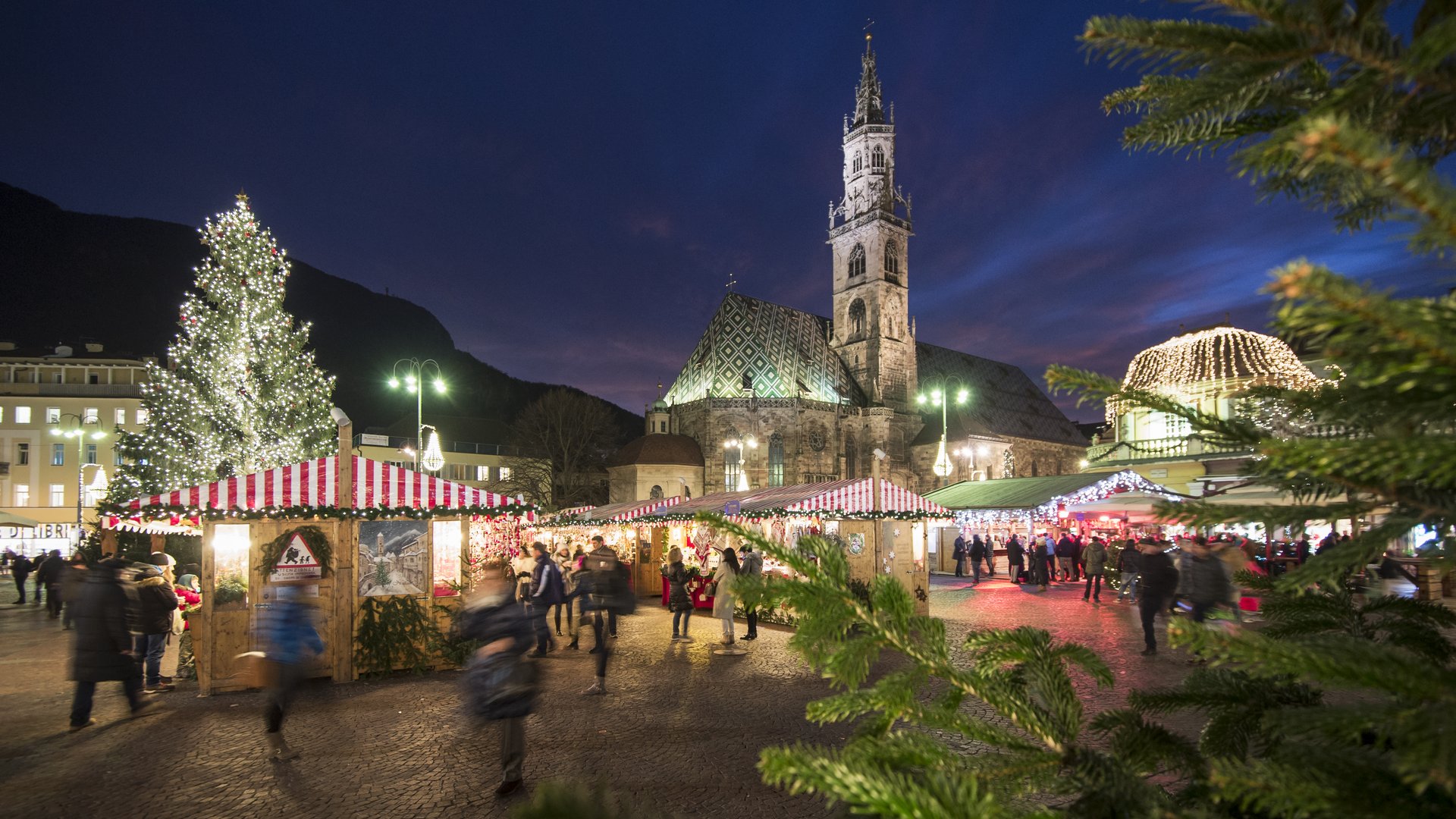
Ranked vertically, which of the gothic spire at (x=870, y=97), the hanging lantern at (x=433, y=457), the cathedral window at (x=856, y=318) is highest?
the gothic spire at (x=870, y=97)

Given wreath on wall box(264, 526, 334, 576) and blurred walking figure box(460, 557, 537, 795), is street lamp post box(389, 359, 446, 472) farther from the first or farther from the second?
blurred walking figure box(460, 557, 537, 795)

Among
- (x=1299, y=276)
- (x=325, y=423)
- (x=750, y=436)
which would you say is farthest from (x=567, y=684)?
(x=750, y=436)

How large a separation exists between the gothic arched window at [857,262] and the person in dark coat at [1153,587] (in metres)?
44.2

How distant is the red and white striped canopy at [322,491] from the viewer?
9.54 meters

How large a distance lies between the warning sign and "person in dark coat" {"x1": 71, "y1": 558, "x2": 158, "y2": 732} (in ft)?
5.44

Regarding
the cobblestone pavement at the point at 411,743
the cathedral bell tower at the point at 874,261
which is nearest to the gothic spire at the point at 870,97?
the cathedral bell tower at the point at 874,261

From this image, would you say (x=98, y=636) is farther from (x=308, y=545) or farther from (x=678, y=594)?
(x=678, y=594)

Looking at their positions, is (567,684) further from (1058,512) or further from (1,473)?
(1,473)

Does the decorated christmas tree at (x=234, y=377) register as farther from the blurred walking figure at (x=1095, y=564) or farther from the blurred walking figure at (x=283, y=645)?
the blurred walking figure at (x=1095, y=564)

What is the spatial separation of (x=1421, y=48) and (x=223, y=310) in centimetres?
2559

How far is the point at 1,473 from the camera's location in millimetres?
37656

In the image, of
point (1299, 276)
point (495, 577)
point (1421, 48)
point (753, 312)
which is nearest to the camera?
point (1299, 276)

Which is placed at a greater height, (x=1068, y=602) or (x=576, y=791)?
(x=576, y=791)

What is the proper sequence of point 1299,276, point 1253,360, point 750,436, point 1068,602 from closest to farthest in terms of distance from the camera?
point 1299,276, point 1068,602, point 1253,360, point 750,436
